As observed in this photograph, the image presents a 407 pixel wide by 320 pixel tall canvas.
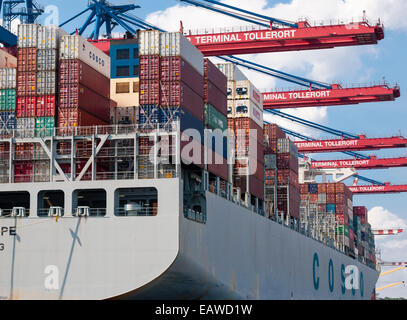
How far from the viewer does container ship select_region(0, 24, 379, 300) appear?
26641 mm

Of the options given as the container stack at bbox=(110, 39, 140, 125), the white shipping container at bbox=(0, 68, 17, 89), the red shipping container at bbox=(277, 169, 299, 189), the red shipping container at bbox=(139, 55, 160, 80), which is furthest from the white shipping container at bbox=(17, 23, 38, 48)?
the red shipping container at bbox=(277, 169, 299, 189)

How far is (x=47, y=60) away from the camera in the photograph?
30.0 metres

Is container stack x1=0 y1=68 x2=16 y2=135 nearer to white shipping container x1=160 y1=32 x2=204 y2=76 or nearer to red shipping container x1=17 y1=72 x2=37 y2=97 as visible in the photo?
red shipping container x1=17 y1=72 x2=37 y2=97

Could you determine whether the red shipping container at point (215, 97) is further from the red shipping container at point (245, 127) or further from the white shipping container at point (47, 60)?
the white shipping container at point (47, 60)

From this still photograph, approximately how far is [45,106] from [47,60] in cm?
192

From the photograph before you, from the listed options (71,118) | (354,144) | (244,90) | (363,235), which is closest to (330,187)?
(354,144)

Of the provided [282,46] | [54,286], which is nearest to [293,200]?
[282,46]

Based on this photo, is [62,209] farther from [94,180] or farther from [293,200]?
[293,200]

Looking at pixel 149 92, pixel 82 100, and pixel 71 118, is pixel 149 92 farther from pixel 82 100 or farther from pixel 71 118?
pixel 71 118

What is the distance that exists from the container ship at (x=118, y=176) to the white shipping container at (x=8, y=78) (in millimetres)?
67

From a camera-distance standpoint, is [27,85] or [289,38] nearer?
[27,85]

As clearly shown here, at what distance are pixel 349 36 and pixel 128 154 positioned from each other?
19231mm

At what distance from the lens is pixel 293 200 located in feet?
157

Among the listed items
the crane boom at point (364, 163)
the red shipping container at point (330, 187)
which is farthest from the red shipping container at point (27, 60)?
the crane boom at point (364, 163)
